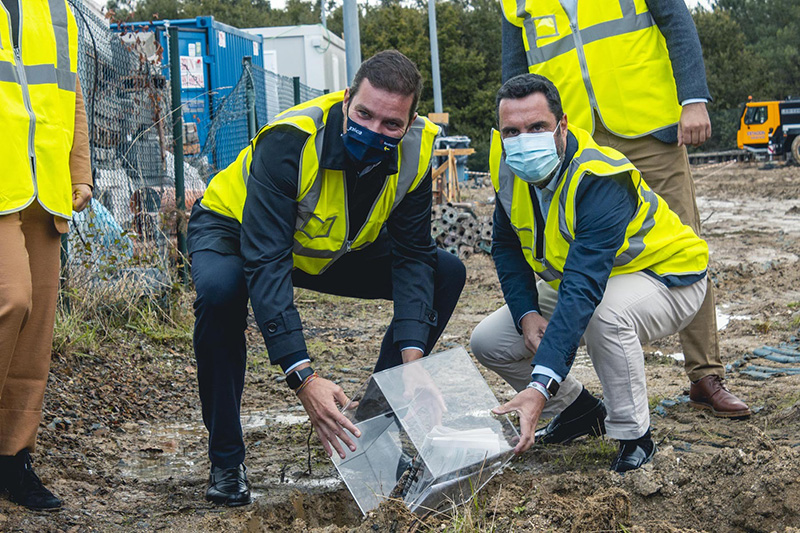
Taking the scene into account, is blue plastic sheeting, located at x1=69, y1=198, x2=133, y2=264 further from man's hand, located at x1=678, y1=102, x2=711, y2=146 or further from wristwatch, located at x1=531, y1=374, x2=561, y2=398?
man's hand, located at x1=678, y1=102, x2=711, y2=146

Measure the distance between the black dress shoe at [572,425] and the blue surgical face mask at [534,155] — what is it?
3.32 ft

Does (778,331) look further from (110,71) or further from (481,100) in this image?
(481,100)

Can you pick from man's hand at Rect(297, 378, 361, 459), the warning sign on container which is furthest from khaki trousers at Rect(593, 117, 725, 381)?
the warning sign on container

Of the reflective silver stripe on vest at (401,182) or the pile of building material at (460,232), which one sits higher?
the reflective silver stripe on vest at (401,182)

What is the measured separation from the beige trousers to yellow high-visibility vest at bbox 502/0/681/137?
2.76 feet

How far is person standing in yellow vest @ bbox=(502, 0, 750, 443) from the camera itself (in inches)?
144

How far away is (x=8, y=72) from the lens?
275 centimetres

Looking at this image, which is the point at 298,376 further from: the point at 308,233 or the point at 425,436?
the point at 308,233

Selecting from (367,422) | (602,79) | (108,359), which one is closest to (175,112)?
(108,359)

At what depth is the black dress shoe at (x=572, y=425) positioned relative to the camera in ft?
11.4

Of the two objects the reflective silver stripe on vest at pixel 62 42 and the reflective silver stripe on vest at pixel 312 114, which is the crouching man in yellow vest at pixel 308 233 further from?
the reflective silver stripe on vest at pixel 62 42

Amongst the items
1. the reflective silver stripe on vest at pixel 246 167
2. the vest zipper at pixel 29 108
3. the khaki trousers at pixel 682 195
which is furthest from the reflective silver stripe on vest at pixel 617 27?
the vest zipper at pixel 29 108

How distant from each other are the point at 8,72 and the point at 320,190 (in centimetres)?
110

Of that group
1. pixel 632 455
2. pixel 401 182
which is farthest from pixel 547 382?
pixel 401 182
